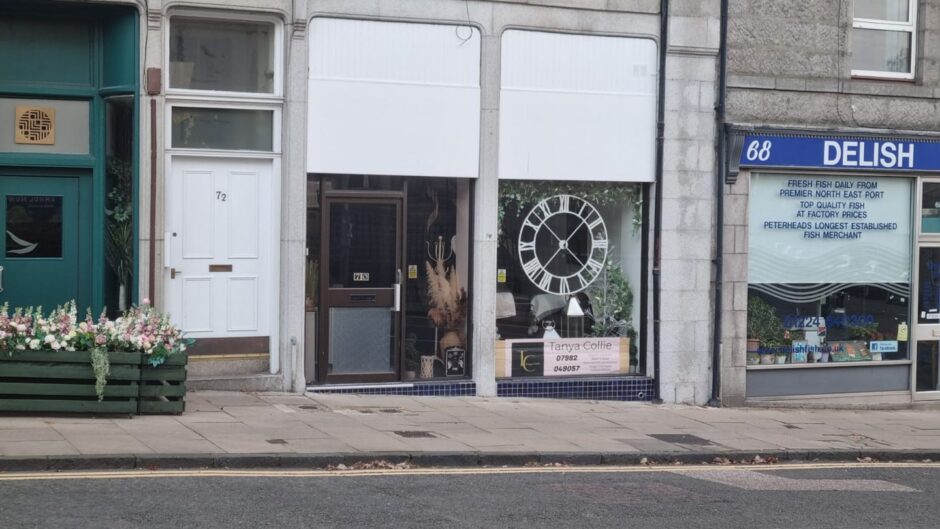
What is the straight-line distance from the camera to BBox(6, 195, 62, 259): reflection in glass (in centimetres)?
1334

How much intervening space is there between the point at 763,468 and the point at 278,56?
699 centimetres

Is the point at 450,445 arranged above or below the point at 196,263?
below

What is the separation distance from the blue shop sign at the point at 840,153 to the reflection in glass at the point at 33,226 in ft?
28.2

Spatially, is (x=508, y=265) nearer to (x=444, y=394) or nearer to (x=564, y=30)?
(x=444, y=394)

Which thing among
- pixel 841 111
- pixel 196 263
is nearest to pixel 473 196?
pixel 196 263

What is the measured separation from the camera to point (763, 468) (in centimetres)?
1146

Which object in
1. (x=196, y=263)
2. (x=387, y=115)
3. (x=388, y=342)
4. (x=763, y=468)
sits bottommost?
(x=763, y=468)

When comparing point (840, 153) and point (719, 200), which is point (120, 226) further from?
point (840, 153)

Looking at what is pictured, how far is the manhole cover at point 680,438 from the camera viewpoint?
12.4 meters

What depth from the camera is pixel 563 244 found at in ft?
50.0

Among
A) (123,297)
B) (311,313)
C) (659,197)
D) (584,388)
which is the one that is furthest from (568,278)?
(123,297)

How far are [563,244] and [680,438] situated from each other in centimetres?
351

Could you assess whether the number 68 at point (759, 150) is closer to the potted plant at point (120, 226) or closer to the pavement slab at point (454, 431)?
the pavement slab at point (454, 431)

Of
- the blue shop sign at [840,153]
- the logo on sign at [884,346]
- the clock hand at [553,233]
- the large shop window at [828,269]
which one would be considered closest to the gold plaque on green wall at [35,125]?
the clock hand at [553,233]
